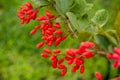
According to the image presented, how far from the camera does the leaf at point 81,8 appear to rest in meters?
1.51

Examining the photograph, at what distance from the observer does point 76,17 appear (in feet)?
5.05

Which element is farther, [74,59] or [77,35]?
[77,35]

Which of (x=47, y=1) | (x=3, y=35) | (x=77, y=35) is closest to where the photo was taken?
(x=77, y=35)

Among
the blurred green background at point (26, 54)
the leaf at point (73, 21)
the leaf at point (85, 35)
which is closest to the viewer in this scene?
the leaf at point (85, 35)

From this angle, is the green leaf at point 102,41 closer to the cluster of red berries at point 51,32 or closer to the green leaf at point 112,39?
→ the green leaf at point 112,39

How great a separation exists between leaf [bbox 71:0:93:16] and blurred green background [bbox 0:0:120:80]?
9.21 ft

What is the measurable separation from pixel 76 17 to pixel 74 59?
12.1 inches

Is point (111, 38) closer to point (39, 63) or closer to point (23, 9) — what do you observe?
point (23, 9)

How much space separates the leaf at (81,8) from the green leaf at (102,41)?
24 centimetres

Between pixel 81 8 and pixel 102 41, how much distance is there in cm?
31

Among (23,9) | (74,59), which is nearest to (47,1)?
(23,9)

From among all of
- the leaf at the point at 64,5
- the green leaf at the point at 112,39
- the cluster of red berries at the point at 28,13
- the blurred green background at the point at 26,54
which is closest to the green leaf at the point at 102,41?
the green leaf at the point at 112,39

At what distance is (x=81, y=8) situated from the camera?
5.05 ft

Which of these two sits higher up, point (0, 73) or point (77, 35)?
point (77, 35)
